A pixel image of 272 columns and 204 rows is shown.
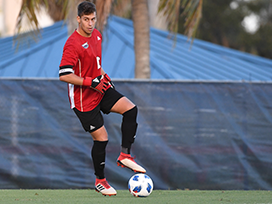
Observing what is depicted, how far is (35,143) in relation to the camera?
7125 mm

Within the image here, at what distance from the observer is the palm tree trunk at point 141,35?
9.78 meters

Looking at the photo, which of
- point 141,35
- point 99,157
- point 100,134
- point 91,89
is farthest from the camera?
point 141,35

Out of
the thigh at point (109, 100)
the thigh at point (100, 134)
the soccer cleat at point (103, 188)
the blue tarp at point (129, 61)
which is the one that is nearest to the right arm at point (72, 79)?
the thigh at point (109, 100)

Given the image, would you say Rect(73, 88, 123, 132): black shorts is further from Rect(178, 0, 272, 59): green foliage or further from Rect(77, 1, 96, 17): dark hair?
Rect(178, 0, 272, 59): green foliage

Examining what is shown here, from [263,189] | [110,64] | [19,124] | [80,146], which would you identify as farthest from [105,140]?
[110,64]

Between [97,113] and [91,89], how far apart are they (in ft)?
1.00

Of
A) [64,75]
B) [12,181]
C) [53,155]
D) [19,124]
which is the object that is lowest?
[12,181]

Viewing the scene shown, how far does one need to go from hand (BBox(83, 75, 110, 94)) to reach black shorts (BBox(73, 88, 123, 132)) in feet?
0.88

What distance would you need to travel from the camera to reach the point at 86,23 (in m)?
4.80

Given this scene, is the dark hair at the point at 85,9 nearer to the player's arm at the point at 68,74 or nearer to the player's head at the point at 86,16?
the player's head at the point at 86,16

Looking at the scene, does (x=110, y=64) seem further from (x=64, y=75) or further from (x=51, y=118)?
(x=64, y=75)

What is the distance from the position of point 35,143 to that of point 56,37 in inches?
306

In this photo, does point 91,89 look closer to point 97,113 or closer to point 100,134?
point 97,113

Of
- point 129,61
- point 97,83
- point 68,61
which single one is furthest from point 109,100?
point 129,61
